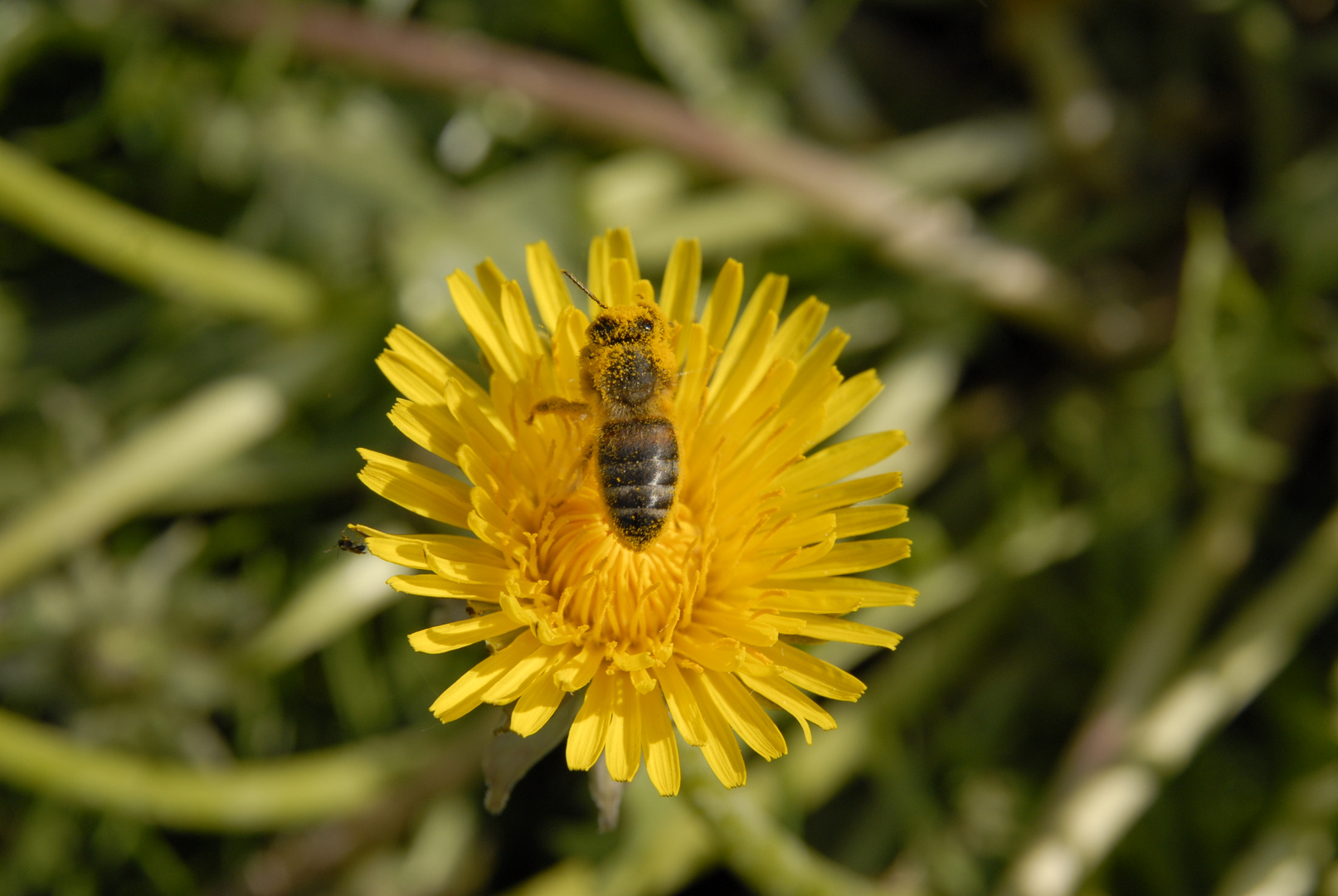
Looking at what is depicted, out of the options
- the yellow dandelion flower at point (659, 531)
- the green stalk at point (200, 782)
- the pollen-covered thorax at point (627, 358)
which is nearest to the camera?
the yellow dandelion flower at point (659, 531)

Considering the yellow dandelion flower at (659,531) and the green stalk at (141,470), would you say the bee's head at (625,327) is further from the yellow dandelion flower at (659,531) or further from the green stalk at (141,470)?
the green stalk at (141,470)

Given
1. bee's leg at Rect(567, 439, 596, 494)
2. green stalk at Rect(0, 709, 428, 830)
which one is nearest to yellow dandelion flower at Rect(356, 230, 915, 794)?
bee's leg at Rect(567, 439, 596, 494)

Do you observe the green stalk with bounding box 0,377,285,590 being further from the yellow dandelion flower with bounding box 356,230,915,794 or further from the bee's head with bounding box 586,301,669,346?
the bee's head with bounding box 586,301,669,346

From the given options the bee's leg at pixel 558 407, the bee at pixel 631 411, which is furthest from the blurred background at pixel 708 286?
the bee at pixel 631 411

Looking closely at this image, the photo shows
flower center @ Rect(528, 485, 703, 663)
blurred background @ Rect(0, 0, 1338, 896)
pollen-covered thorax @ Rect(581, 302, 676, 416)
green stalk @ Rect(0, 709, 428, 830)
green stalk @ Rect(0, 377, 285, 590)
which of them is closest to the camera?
pollen-covered thorax @ Rect(581, 302, 676, 416)

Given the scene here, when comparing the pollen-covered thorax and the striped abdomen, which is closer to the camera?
the striped abdomen

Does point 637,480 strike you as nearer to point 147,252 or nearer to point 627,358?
point 627,358

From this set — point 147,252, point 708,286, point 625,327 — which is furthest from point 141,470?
point 708,286
